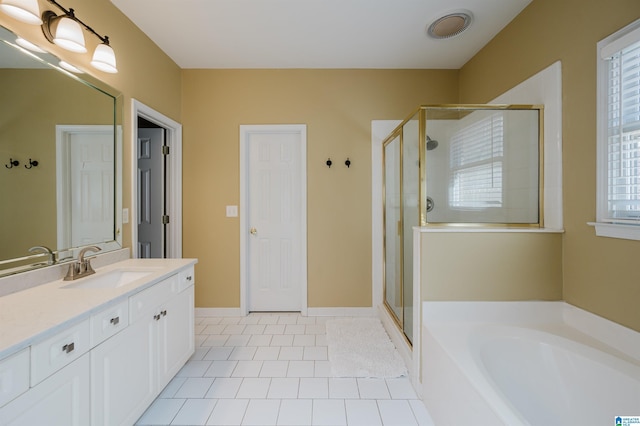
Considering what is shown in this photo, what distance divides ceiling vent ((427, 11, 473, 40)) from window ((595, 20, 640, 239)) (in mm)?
976

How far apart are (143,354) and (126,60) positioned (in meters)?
2.11

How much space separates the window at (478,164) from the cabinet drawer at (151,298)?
193 centimetres

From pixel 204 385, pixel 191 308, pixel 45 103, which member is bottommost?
pixel 204 385

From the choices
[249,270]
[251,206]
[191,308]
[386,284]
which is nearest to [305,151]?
[251,206]

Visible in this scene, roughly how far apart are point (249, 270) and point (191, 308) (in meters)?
1.07

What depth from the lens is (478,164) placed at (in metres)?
1.95

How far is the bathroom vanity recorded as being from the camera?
921 mm

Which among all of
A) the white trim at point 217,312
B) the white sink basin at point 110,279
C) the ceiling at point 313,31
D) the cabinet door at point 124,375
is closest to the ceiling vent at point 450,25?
the ceiling at point 313,31

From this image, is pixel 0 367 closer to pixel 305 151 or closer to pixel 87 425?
pixel 87 425

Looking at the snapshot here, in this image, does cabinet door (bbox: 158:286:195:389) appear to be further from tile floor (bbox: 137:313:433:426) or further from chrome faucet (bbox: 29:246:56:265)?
chrome faucet (bbox: 29:246:56:265)

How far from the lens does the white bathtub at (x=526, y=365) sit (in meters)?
1.18

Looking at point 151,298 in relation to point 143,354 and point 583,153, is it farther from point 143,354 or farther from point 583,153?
point 583,153

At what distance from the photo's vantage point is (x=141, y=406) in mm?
1511

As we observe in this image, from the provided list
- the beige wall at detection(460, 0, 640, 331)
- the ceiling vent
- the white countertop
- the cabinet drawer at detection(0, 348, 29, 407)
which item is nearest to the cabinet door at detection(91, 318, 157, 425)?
the white countertop
